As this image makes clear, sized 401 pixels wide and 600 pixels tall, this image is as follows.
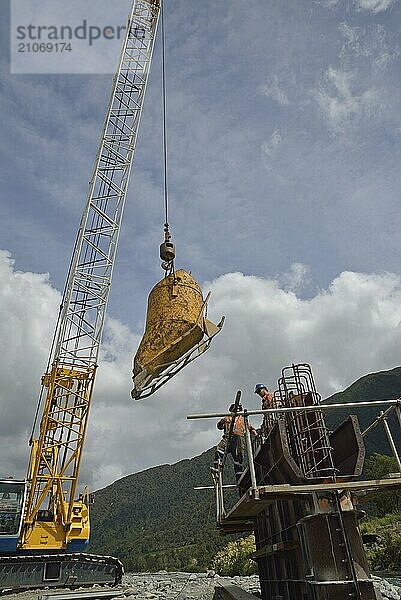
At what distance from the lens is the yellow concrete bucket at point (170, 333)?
29.1 feet

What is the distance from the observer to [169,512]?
79875 millimetres

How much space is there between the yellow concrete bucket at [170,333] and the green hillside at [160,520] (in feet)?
101

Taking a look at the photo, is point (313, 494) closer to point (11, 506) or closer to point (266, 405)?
point (266, 405)

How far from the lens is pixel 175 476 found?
100375mm

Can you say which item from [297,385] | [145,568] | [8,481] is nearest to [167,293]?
[297,385]

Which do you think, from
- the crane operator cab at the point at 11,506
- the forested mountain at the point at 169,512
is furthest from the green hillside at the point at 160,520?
the crane operator cab at the point at 11,506

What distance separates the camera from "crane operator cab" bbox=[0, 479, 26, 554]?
17.3 metres

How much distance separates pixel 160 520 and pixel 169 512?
2.51 m

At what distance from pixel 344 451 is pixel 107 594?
12704 mm

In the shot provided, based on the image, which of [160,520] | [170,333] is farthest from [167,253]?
[160,520]

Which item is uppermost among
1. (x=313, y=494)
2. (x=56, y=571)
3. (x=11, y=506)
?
(x=11, y=506)

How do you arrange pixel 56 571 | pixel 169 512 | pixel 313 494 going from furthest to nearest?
pixel 169 512
pixel 56 571
pixel 313 494

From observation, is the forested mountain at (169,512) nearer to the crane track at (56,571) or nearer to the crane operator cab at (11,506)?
the crane track at (56,571)

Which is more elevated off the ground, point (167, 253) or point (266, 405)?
point (167, 253)
